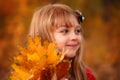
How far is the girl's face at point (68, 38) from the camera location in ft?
10.6

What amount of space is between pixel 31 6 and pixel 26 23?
20 centimetres

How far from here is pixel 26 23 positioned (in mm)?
6137

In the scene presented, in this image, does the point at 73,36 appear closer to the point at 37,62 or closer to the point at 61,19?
the point at 61,19

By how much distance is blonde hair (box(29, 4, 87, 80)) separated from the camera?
3.27 m

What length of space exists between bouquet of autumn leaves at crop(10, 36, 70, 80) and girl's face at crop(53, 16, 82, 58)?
0.55m

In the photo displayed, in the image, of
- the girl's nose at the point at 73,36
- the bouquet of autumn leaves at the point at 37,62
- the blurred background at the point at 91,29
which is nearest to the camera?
the bouquet of autumn leaves at the point at 37,62

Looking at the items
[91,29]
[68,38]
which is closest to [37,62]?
[68,38]

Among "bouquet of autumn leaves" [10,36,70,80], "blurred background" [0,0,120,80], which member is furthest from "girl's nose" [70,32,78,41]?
"blurred background" [0,0,120,80]

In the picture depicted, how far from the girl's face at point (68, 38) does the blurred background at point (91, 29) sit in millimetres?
2805

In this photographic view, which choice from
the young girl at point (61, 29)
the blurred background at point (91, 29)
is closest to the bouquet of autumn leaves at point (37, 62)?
the young girl at point (61, 29)

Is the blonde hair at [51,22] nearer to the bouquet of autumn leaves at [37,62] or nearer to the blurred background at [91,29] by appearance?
the bouquet of autumn leaves at [37,62]

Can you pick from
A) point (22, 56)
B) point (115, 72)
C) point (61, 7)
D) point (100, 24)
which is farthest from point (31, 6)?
point (22, 56)

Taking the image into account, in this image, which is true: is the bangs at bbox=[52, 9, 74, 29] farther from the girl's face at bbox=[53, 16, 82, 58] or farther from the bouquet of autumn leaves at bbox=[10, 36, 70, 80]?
the bouquet of autumn leaves at bbox=[10, 36, 70, 80]

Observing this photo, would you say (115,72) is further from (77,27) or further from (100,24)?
(77,27)
